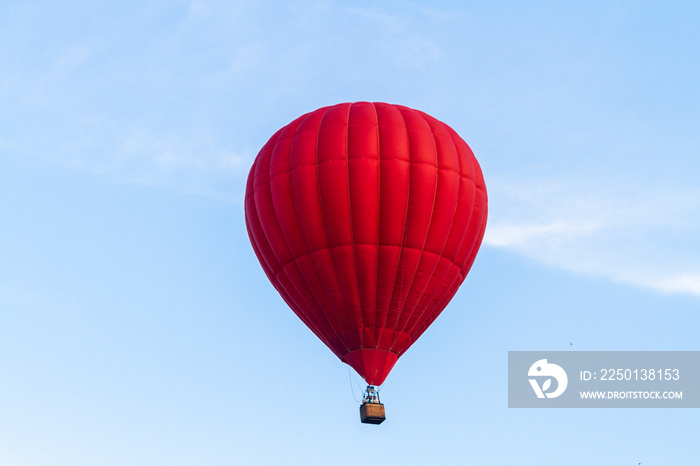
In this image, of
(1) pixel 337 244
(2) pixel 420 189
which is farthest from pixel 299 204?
(2) pixel 420 189

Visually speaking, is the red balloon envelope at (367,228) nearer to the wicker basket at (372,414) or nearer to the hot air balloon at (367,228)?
the hot air balloon at (367,228)

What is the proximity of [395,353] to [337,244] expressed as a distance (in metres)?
3.74

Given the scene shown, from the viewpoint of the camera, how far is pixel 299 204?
31609 millimetres

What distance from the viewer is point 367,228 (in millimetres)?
31109

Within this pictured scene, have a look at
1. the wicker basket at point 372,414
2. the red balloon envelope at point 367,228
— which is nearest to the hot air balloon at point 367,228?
the red balloon envelope at point 367,228

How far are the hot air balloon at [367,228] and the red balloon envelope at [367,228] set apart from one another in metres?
0.03

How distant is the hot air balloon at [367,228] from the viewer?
1228 inches

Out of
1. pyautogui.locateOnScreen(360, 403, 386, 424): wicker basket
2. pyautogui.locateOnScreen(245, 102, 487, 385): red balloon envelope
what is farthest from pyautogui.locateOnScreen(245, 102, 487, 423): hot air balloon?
pyautogui.locateOnScreen(360, 403, 386, 424): wicker basket

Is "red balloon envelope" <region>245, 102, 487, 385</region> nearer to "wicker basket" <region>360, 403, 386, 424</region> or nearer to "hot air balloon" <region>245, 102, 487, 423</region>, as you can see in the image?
"hot air balloon" <region>245, 102, 487, 423</region>

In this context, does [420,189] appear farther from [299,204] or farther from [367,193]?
[299,204]

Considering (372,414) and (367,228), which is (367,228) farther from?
(372,414)

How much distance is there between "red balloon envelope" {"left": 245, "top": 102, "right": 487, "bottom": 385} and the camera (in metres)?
31.2

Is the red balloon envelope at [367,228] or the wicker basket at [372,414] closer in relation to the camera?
the wicker basket at [372,414]

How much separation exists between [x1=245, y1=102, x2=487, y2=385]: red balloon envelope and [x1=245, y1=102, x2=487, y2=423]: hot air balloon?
0.03 meters
